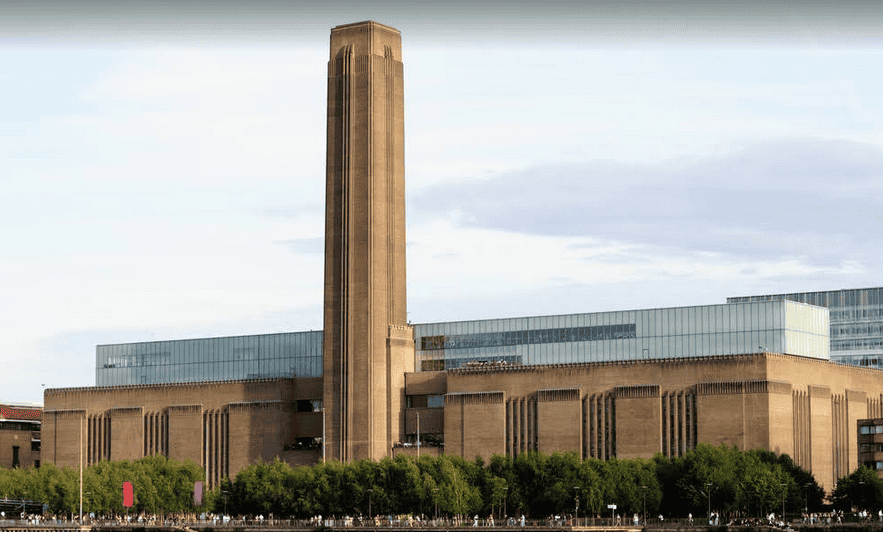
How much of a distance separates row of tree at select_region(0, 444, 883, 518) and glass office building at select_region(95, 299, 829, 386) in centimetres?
1944

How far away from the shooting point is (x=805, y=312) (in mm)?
161750

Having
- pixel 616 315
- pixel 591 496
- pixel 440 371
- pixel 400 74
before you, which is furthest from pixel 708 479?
pixel 400 74

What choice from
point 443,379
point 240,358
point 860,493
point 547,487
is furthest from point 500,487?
point 240,358

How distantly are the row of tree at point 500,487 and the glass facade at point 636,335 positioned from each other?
1939 centimetres

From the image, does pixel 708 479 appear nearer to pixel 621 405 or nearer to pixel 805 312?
pixel 621 405

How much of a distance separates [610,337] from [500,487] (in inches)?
1118

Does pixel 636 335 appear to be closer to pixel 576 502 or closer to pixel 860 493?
pixel 576 502

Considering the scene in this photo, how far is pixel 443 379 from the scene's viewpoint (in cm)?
16950

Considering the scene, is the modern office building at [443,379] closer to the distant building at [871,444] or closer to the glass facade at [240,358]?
the glass facade at [240,358]

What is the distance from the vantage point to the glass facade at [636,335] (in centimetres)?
15838

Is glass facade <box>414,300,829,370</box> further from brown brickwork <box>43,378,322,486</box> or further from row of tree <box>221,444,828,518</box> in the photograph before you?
brown brickwork <box>43,378,322,486</box>

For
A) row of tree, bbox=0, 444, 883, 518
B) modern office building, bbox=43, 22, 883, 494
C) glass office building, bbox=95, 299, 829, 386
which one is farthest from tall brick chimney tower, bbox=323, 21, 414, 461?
row of tree, bbox=0, 444, 883, 518

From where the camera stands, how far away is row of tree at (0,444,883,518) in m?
137

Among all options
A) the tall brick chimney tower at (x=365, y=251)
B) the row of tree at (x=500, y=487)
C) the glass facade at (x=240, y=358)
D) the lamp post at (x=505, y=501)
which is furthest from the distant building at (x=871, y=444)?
the glass facade at (x=240, y=358)
